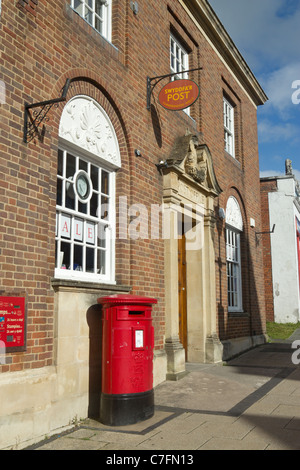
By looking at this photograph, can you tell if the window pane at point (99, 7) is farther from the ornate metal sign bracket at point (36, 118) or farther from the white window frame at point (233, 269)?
the white window frame at point (233, 269)

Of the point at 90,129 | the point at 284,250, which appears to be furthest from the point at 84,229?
the point at 284,250

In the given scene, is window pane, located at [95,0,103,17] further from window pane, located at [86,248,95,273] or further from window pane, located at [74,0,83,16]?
window pane, located at [86,248,95,273]

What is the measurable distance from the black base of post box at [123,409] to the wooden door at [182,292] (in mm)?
4430

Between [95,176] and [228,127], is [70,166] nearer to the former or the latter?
[95,176]

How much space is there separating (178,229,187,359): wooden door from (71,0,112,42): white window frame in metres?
4.31

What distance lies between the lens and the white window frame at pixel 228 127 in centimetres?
1286

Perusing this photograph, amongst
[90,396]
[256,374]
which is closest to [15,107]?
[90,396]

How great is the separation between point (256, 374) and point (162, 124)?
4.75 m

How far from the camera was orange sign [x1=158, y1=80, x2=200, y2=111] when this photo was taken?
309 inches

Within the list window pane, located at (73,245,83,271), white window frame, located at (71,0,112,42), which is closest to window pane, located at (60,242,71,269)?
window pane, located at (73,245,83,271)

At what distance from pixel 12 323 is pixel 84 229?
1.95m

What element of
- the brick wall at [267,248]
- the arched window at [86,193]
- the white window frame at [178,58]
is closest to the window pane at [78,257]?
the arched window at [86,193]

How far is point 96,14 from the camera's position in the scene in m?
7.19

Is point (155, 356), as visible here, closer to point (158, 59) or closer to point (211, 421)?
point (211, 421)
